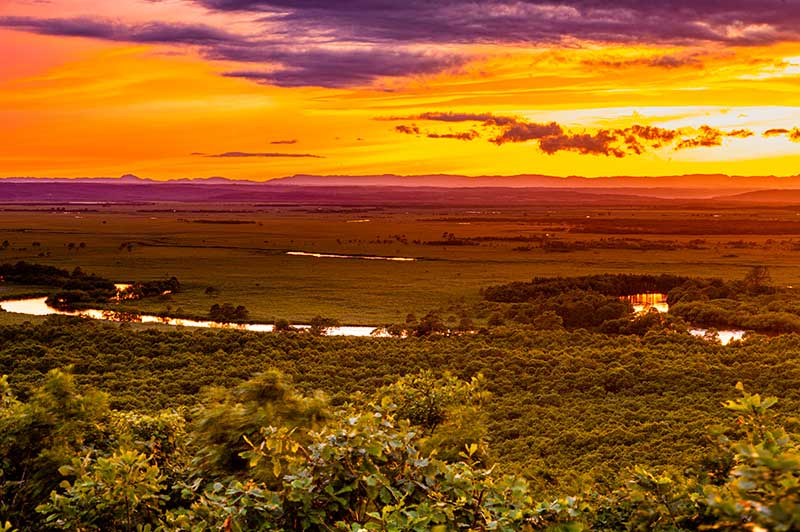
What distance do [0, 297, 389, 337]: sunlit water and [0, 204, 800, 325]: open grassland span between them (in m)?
1.68

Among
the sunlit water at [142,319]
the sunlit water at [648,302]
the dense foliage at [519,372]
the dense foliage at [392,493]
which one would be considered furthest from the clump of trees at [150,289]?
the dense foliage at [392,493]

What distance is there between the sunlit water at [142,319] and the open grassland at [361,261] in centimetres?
168

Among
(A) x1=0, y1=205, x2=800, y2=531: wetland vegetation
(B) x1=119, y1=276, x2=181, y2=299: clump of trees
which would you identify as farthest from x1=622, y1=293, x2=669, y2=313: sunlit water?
(B) x1=119, y1=276, x2=181, y2=299: clump of trees

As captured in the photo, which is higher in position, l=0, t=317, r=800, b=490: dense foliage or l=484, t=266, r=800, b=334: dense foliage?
l=0, t=317, r=800, b=490: dense foliage

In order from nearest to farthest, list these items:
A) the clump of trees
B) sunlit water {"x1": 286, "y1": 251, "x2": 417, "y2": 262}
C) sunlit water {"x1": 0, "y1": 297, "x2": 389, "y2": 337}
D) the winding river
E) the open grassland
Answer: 1. the winding river
2. sunlit water {"x1": 0, "y1": 297, "x2": 389, "y2": 337}
3. the open grassland
4. the clump of trees
5. sunlit water {"x1": 286, "y1": 251, "x2": 417, "y2": 262}

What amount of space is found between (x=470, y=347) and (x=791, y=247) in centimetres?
9377

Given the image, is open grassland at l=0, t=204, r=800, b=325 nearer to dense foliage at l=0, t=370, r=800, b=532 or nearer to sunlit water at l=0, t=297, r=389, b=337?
sunlit water at l=0, t=297, r=389, b=337

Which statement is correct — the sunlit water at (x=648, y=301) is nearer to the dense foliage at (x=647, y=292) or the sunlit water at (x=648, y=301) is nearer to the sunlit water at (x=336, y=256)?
the dense foliage at (x=647, y=292)

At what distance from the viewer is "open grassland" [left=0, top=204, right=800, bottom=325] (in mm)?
69188

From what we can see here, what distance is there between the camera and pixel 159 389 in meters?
34.4

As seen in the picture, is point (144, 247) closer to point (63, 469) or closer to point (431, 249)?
point (431, 249)

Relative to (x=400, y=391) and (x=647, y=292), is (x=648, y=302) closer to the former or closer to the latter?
(x=647, y=292)

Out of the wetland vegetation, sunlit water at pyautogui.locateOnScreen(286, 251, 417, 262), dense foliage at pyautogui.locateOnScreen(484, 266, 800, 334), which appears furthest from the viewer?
sunlit water at pyautogui.locateOnScreen(286, 251, 417, 262)

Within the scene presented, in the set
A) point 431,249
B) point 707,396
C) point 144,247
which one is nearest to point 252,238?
point 144,247
